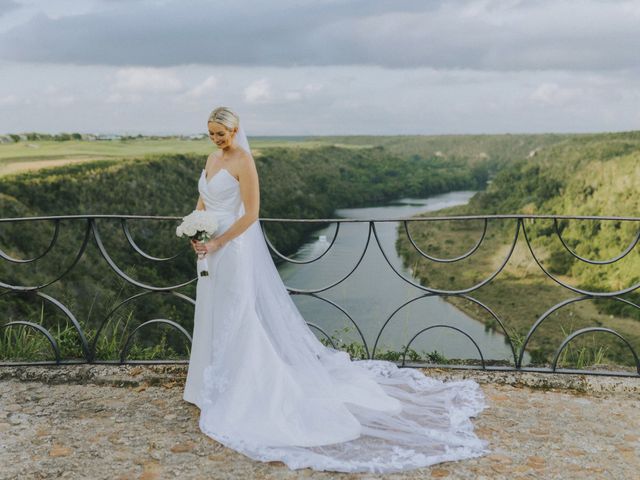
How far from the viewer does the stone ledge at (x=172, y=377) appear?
355cm

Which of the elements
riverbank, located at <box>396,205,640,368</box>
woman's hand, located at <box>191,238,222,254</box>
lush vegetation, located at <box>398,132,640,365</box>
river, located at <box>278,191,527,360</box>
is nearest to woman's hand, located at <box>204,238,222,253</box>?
woman's hand, located at <box>191,238,222,254</box>

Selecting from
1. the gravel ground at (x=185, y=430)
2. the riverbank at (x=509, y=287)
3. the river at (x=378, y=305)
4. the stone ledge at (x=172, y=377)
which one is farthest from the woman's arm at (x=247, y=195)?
the riverbank at (x=509, y=287)

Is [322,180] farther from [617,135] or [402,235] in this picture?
[617,135]

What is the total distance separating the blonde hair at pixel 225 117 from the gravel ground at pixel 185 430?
1564 millimetres

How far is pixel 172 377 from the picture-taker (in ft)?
12.0

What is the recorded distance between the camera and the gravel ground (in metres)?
2.62

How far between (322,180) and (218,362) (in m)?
33.7

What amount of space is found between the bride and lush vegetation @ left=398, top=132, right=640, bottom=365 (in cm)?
1467

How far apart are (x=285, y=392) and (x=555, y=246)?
2652 centimetres

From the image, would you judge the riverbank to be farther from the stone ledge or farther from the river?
the stone ledge

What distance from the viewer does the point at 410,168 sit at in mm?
46875

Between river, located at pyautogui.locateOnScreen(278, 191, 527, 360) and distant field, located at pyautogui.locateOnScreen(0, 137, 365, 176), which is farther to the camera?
distant field, located at pyautogui.locateOnScreen(0, 137, 365, 176)

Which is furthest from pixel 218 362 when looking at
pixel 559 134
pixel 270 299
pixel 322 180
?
pixel 559 134

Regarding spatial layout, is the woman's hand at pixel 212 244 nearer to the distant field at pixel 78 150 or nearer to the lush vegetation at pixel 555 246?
the lush vegetation at pixel 555 246
